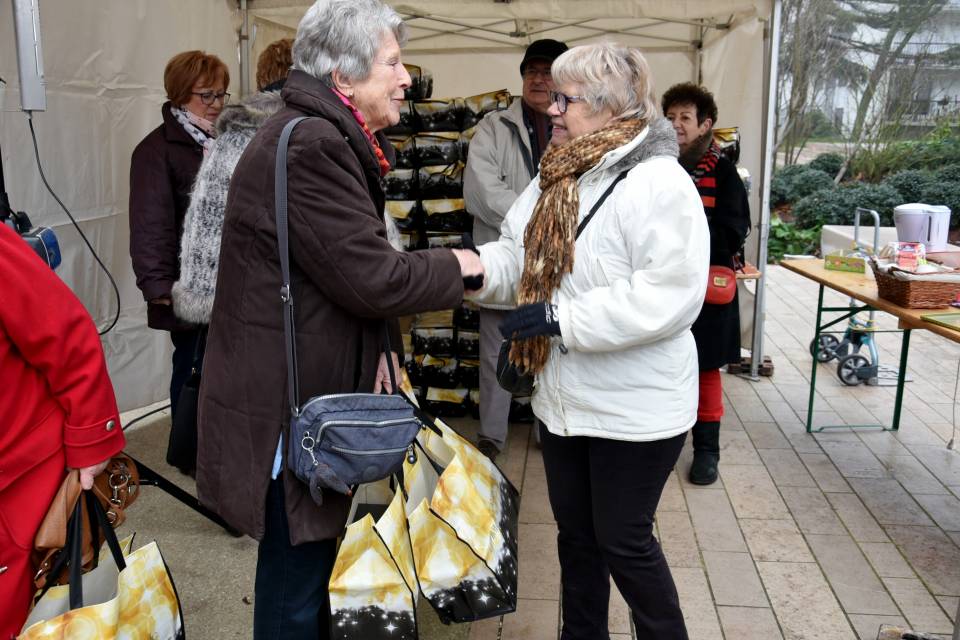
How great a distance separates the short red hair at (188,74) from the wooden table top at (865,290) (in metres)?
3.02

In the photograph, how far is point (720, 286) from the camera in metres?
3.68

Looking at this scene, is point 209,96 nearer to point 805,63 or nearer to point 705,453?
point 705,453

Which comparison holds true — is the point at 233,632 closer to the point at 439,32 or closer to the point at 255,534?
the point at 255,534

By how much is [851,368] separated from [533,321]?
14.4 feet

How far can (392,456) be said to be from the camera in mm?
1760

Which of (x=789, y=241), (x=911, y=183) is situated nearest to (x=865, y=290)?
(x=789, y=241)

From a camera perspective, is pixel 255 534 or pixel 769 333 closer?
pixel 255 534

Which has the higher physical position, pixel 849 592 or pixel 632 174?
pixel 632 174

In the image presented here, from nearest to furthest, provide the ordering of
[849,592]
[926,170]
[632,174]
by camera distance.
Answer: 1. [632,174]
2. [849,592]
3. [926,170]

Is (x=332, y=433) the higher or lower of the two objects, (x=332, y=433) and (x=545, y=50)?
the lower

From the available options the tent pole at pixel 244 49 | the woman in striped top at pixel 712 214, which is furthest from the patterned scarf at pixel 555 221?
the tent pole at pixel 244 49

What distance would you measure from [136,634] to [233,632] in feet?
3.41

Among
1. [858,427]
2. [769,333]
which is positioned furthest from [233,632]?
[769,333]

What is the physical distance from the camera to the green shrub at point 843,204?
13.1 meters
